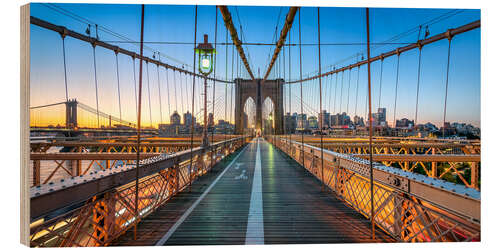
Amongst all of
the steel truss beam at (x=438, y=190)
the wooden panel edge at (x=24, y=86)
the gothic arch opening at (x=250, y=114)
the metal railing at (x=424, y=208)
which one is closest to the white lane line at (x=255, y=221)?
the metal railing at (x=424, y=208)

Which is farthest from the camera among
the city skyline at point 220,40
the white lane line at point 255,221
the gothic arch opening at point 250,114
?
the gothic arch opening at point 250,114

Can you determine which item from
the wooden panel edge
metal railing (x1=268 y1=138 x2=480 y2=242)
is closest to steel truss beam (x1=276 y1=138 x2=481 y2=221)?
metal railing (x1=268 y1=138 x2=480 y2=242)

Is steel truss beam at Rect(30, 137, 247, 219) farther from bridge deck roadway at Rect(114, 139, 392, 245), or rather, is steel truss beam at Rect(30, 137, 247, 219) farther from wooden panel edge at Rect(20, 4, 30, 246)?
wooden panel edge at Rect(20, 4, 30, 246)

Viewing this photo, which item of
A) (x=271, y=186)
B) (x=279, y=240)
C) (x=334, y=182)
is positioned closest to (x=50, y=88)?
(x=271, y=186)

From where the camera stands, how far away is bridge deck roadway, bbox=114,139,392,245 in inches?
103

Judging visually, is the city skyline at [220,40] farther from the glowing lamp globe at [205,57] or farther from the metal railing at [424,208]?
the metal railing at [424,208]

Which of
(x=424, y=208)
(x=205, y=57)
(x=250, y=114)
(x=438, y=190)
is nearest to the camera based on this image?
(x=438, y=190)

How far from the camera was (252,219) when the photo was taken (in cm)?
308

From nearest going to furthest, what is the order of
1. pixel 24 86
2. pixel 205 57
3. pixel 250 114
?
pixel 24 86 → pixel 205 57 → pixel 250 114

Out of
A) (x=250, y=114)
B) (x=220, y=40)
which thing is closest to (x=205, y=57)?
(x=220, y=40)

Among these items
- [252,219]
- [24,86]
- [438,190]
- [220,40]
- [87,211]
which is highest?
[220,40]

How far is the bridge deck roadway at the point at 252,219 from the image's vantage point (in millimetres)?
2615

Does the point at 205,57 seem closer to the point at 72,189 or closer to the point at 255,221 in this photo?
the point at 255,221

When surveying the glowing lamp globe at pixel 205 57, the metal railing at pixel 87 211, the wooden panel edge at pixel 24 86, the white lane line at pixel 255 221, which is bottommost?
the white lane line at pixel 255 221
